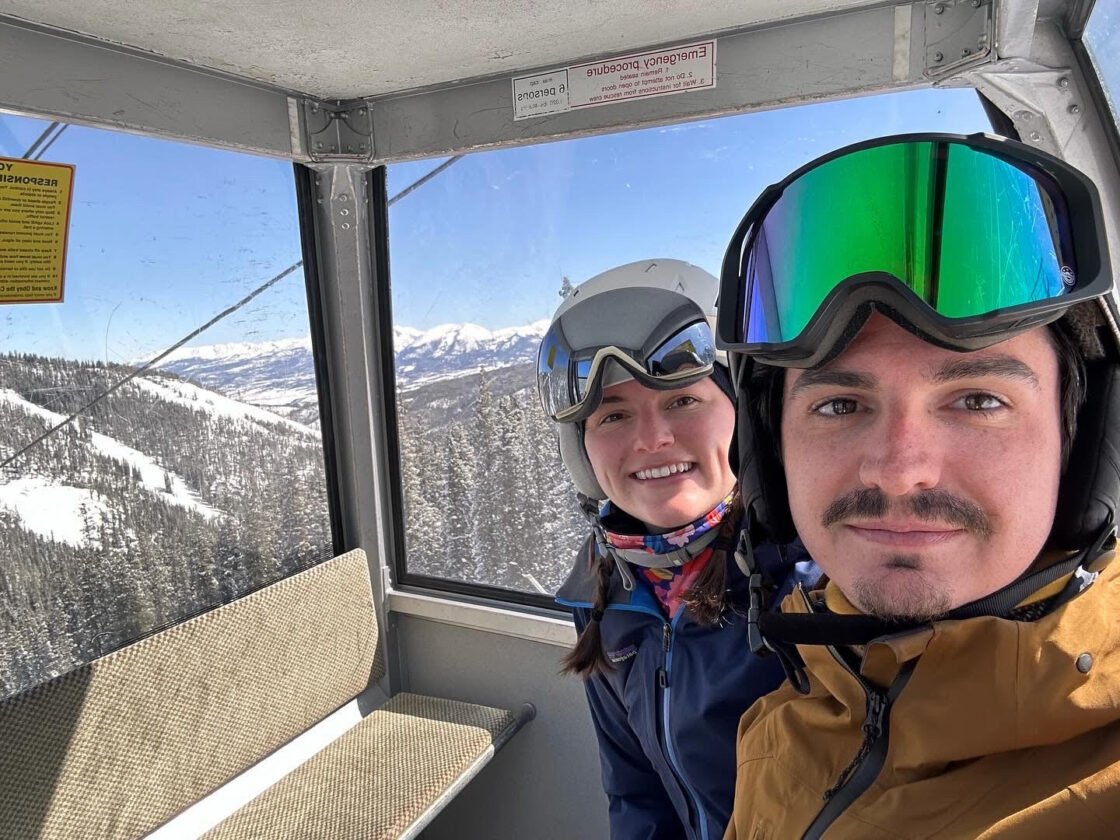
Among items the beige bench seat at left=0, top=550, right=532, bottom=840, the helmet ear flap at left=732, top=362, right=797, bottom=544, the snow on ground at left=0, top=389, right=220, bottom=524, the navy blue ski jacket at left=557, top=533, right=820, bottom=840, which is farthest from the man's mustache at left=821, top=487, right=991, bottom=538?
the snow on ground at left=0, top=389, right=220, bottom=524

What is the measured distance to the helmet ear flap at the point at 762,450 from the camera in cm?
108

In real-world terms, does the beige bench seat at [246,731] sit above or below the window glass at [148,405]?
below

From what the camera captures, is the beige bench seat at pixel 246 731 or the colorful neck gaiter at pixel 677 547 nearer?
the colorful neck gaiter at pixel 677 547

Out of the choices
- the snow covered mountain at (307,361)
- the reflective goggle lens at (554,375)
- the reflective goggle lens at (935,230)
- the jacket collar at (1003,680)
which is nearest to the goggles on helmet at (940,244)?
the reflective goggle lens at (935,230)

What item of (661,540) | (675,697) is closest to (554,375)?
(661,540)

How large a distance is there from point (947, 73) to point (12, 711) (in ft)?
8.99

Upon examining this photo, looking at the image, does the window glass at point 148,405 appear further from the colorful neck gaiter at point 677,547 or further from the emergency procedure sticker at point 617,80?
the colorful neck gaiter at point 677,547

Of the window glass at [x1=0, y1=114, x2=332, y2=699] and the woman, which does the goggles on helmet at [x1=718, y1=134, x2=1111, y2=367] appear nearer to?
the woman

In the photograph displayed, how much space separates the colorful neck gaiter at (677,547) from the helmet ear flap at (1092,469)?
0.63 metres

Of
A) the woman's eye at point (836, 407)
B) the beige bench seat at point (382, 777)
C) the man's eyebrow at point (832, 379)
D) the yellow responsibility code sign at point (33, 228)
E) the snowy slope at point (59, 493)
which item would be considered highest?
the yellow responsibility code sign at point (33, 228)

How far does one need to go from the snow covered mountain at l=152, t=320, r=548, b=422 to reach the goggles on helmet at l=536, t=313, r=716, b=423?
107cm

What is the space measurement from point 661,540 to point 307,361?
1891 mm

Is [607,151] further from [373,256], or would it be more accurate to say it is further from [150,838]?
[150,838]

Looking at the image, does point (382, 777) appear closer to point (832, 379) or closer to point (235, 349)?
point (235, 349)
